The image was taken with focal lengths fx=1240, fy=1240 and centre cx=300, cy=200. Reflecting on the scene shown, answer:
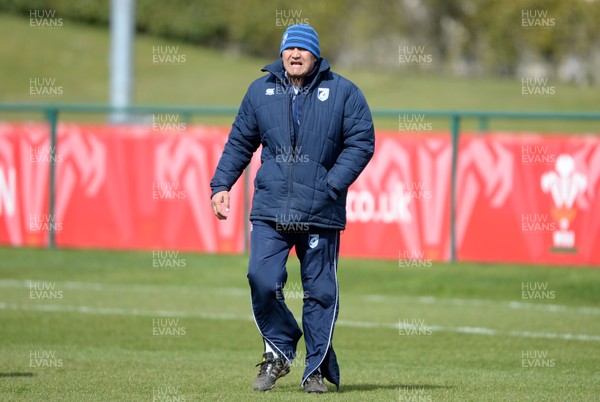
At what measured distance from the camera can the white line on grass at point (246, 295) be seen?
13.7m

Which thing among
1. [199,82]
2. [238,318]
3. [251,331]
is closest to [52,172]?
[238,318]

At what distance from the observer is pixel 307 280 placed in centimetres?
798

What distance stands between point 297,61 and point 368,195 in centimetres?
960

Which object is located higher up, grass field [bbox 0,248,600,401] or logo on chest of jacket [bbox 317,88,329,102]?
logo on chest of jacket [bbox 317,88,329,102]

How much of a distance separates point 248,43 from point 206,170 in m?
25.2

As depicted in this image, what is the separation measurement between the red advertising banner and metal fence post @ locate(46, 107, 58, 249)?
0.06 meters

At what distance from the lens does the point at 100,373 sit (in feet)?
29.4

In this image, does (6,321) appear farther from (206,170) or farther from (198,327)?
(206,170)

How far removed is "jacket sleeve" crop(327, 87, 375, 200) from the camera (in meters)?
7.82

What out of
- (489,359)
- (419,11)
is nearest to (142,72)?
(419,11)

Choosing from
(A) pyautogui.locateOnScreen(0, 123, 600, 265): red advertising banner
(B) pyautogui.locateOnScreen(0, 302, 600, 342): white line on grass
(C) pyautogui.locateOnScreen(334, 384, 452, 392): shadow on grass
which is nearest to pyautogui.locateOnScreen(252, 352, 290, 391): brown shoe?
(C) pyautogui.locateOnScreen(334, 384, 452, 392): shadow on grass

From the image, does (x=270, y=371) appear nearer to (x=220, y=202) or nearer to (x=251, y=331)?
(x=220, y=202)

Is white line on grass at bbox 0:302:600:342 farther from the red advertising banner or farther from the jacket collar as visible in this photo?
the red advertising banner

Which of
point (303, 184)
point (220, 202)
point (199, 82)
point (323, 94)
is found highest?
point (199, 82)
